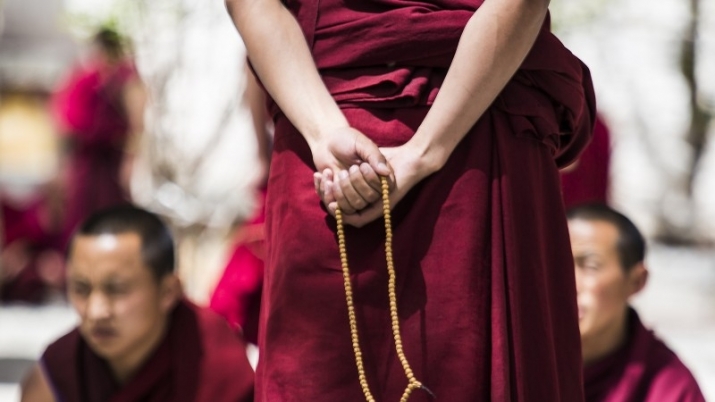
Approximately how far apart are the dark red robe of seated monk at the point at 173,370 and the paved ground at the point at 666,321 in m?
1.65

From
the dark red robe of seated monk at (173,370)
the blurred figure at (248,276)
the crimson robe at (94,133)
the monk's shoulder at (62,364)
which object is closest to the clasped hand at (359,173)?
the dark red robe of seated monk at (173,370)

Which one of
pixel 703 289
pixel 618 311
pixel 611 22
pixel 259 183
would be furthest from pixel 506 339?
pixel 611 22

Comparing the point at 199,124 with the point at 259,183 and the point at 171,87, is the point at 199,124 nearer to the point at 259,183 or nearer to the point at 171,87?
the point at 171,87

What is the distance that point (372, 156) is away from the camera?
2.04 metres

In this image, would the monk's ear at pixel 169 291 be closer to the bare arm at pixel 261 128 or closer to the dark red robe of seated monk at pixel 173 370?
the dark red robe of seated monk at pixel 173 370

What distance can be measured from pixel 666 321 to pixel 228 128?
2.91m

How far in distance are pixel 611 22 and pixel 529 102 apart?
8211 millimetres

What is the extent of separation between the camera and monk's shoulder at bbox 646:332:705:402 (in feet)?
10.3

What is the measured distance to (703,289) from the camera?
866cm

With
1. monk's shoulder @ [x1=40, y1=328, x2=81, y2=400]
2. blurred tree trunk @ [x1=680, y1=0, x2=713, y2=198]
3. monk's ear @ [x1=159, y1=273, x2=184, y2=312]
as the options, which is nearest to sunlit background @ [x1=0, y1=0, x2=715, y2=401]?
blurred tree trunk @ [x1=680, y1=0, x2=713, y2=198]

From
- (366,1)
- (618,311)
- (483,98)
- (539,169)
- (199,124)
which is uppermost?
(366,1)

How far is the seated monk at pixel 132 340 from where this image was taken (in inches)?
128

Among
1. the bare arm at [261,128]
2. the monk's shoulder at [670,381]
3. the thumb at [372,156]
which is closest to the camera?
the thumb at [372,156]

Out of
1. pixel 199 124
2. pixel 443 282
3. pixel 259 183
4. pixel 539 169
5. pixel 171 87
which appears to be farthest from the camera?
pixel 199 124
